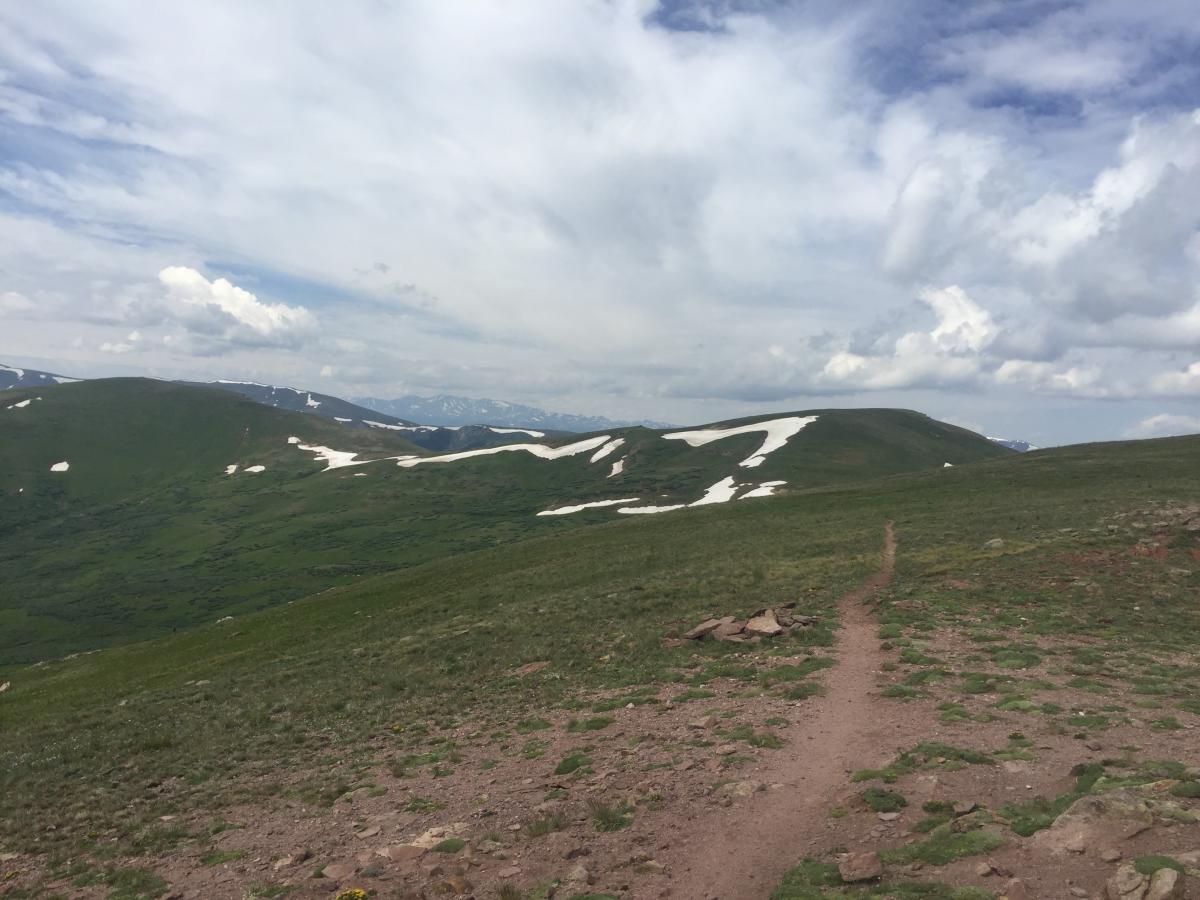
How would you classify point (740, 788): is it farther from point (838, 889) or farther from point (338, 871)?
point (338, 871)

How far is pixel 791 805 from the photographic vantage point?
14.8m

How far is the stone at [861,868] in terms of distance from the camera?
11.1 metres

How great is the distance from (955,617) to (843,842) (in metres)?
22.1

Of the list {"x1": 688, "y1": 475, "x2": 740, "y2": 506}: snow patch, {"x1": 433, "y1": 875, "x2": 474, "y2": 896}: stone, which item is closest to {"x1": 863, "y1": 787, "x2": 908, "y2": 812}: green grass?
{"x1": 433, "y1": 875, "x2": 474, "y2": 896}: stone

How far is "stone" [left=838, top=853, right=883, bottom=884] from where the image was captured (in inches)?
438

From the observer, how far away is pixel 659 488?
158m

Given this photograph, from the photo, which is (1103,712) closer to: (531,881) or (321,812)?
(531,881)

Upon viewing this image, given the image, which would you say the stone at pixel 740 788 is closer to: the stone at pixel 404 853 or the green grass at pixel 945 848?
the green grass at pixel 945 848

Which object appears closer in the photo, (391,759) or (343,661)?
(391,759)

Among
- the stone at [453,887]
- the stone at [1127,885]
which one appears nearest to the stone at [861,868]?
the stone at [1127,885]

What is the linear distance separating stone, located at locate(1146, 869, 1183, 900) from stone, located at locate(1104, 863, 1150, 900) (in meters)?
0.10

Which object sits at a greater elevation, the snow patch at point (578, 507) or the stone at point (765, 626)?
the stone at point (765, 626)

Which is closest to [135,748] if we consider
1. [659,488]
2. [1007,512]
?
[1007,512]

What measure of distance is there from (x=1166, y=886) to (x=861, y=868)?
4.35m
